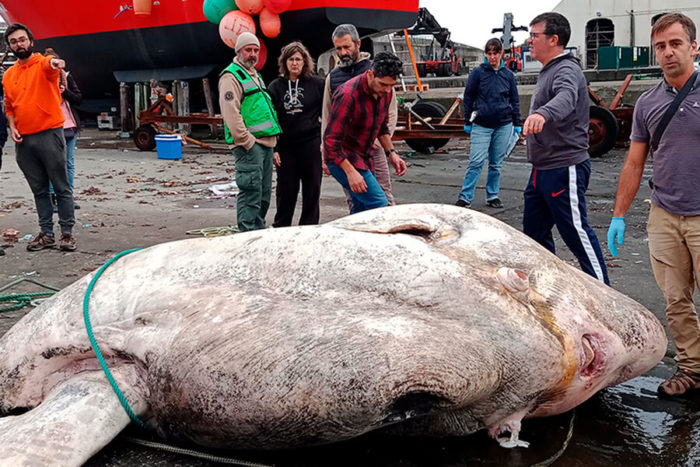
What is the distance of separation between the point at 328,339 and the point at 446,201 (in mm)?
6503

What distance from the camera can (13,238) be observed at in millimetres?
6500

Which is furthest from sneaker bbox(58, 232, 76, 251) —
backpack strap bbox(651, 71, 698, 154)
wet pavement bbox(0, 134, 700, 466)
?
backpack strap bbox(651, 71, 698, 154)

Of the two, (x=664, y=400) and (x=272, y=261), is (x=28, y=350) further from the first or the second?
(x=664, y=400)

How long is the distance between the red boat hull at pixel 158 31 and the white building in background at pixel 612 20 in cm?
2213

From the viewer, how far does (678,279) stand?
3.45m

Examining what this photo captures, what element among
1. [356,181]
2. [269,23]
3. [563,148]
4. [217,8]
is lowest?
[356,181]

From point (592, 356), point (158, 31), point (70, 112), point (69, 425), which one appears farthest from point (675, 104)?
point (158, 31)

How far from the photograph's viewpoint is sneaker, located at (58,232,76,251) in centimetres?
602

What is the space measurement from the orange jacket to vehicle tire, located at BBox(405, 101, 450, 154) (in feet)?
27.1

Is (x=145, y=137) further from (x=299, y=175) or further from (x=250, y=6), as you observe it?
(x=299, y=175)

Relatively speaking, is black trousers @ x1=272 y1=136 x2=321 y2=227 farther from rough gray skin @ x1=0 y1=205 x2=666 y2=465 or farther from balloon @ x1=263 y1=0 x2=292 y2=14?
balloon @ x1=263 y1=0 x2=292 y2=14

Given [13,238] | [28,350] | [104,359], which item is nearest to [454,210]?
[104,359]

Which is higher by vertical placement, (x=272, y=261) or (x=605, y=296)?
(x=272, y=261)

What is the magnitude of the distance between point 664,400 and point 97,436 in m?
2.56
